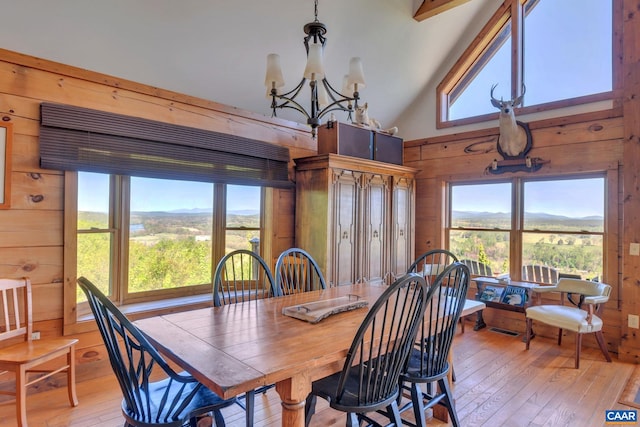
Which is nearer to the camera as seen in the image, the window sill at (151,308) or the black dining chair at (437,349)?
the black dining chair at (437,349)

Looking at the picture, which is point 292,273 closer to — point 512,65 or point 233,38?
point 233,38

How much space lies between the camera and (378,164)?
4172mm

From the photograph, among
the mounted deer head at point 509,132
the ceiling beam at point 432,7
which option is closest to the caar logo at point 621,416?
the mounted deer head at point 509,132

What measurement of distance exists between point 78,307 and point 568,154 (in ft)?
15.9

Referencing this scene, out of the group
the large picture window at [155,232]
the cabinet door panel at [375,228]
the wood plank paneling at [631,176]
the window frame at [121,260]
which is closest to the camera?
the window frame at [121,260]

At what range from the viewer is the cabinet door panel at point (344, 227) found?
3.83 metres

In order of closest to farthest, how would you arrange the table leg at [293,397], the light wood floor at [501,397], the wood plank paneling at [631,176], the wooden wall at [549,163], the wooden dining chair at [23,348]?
the table leg at [293,397] < the wooden dining chair at [23,348] < the light wood floor at [501,397] < the wood plank paneling at [631,176] < the wooden wall at [549,163]

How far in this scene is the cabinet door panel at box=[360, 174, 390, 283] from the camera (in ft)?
13.5

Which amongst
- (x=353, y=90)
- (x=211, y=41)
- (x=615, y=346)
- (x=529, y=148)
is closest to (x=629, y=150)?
(x=529, y=148)

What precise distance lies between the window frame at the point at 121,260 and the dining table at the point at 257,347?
135 centimetres

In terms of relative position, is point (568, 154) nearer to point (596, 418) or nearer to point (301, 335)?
point (596, 418)

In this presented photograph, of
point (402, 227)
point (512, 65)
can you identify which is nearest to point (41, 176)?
point (402, 227)

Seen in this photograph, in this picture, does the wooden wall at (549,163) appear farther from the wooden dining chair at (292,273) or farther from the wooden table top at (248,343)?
the wooden table top at (248,343)

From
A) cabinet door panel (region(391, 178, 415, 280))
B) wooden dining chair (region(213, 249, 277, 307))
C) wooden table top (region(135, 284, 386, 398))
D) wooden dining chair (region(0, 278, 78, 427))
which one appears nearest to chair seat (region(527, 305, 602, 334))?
cabinet door panel (region(391, 178, 415, 280))
